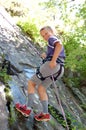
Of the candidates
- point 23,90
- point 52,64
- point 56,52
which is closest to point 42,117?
point 52,64

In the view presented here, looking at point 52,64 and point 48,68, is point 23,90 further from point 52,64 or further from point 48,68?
point 52,64

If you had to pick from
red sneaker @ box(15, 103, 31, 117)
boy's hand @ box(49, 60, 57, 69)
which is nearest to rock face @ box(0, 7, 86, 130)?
red sneaker @ box(15, 103, 31, 117)

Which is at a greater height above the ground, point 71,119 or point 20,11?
point 20,11

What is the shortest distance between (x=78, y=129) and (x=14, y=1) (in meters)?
7.61

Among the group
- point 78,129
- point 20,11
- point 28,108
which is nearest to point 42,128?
point 28,108

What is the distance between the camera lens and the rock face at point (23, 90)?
5477mm

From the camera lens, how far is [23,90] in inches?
262

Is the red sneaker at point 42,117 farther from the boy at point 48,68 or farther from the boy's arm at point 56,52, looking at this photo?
the boy's arm at point 56,52

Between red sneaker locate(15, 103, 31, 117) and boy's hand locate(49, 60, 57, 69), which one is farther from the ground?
boy's hand locate(49, 60, 57, 69)

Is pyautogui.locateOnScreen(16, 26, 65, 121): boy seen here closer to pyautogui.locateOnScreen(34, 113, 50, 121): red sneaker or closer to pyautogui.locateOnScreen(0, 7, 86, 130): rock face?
pyautogui.locateOnScreen(34, 113, 50, 121): red sneaker

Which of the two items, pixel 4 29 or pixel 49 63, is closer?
pixel 49 63

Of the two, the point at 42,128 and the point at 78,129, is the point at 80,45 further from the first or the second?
the point at 42,128

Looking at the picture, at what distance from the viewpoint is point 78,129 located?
7.21 meters

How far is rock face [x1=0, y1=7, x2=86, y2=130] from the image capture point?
548 cm
